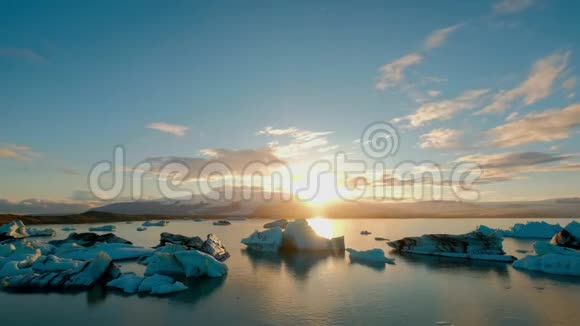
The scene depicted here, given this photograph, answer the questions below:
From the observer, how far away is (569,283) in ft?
59.5

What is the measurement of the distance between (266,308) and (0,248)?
929 inches

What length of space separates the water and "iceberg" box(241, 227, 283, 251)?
1085 cm

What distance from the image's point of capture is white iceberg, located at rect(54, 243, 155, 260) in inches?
939

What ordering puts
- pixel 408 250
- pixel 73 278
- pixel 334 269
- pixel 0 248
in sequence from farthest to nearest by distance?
pixel 408 250, pixel 0 248, pixel 334 269, pixel 73 278

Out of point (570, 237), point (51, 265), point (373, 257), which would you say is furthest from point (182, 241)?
point (570, 237)

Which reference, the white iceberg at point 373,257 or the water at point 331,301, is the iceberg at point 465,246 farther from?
the water at point 331,301

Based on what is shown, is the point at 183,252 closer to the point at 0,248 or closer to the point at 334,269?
the point at 334,269

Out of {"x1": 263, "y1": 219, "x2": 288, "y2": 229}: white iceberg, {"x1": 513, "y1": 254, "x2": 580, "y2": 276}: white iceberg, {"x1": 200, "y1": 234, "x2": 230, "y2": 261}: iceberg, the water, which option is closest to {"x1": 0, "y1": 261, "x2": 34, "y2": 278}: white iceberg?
the water

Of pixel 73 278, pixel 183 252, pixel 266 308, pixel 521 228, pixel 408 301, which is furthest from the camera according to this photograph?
pixel 521 228

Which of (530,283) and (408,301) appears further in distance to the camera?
(530,283)

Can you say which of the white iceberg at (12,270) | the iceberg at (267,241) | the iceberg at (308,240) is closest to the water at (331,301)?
the white iceberg at (12,270)

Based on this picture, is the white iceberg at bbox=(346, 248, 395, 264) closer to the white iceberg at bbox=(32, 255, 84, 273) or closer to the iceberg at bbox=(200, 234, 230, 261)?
the iceberg at bbox=(200, 234, 230, 261)

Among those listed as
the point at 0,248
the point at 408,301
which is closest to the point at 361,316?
the point at 408,301

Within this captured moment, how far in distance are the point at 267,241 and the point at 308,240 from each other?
13.1 ft
